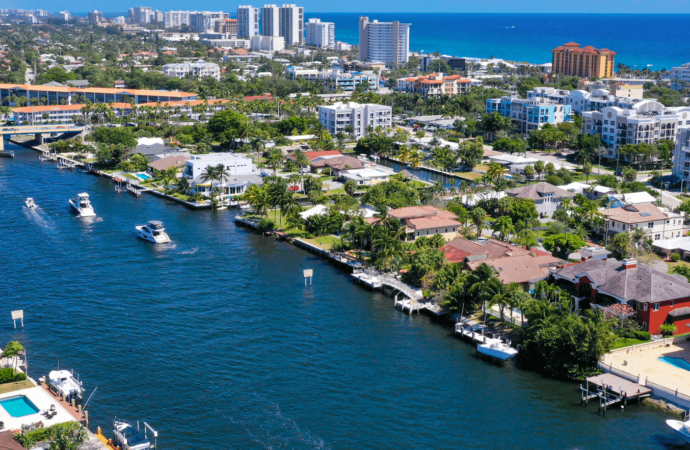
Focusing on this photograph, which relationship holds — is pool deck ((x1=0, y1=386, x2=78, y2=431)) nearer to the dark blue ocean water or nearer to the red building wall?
the dark blue ocean water

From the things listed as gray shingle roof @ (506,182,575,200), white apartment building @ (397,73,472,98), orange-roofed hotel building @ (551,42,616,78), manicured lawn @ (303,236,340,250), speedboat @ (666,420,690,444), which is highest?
orange-roofed hotel building @ (551,42,616,78)

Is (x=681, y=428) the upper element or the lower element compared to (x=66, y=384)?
lower

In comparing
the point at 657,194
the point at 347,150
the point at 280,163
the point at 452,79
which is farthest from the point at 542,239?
the point at 452,79

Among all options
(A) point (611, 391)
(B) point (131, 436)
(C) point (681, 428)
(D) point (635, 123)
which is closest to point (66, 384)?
(B) point (131, 436)

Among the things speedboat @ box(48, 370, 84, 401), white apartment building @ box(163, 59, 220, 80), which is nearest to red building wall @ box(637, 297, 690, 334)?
speedboat @ box(48, 370, 84, 401)

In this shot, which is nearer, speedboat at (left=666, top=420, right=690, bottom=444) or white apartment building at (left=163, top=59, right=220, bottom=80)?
speedboat at (left=666, top=420, right=690, bottom=444)

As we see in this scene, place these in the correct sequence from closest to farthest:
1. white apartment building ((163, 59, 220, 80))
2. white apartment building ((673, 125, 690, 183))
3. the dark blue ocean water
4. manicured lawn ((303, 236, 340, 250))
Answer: the dark blue ocean water → manicured lawn ((303, 236, 340, 250)) → white apartment building ((673, 125, 690, 183)) → white apartment building ((163, 59, 220, 80))

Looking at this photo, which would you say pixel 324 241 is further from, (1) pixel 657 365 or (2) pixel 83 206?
(1) pixel 657 365

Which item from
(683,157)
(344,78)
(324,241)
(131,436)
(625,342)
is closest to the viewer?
(131,436)

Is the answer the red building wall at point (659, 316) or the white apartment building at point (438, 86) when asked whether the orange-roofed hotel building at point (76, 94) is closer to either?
the white apartment building at point (438, 86)
